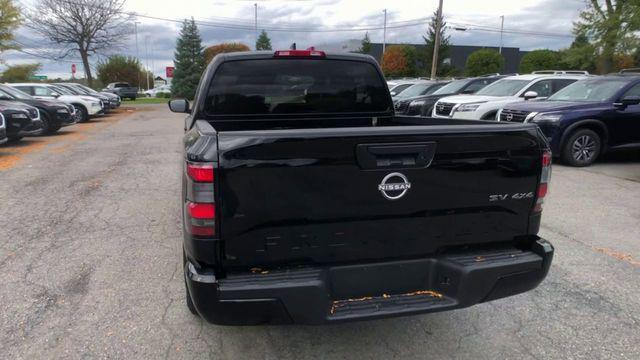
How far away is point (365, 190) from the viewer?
2.54 meters

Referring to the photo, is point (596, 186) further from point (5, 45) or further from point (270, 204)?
point (5, 45)

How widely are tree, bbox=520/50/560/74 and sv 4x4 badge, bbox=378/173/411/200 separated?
1976 inches

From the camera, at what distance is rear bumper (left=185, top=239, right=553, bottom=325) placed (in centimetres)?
244

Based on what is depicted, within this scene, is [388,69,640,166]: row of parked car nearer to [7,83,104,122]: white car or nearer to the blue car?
the blue car

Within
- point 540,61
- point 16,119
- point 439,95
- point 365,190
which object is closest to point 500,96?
point 439,95

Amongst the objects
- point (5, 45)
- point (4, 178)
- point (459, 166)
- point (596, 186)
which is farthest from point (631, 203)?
point (5, 45)

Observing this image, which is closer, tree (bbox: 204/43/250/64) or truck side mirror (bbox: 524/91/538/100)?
truck side mirror (bbox: 524/91/538/100)

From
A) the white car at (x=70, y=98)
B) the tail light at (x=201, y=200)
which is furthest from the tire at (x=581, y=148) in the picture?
the white car at (x=70, y=98)

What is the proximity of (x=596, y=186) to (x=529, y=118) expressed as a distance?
6.59ft

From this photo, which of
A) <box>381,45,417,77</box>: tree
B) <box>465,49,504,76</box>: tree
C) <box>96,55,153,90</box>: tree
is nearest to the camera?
<box>465,49,504,76</box>: tree

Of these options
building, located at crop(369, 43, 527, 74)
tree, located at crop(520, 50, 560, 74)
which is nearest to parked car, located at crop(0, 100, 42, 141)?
tree, located at crop(520, 50, 560, 74)

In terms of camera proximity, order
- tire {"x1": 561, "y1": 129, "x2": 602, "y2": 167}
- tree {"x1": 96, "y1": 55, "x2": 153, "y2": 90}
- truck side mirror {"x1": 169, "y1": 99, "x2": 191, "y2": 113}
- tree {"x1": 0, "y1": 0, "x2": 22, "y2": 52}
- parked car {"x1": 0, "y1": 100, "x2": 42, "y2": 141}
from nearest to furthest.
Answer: truck side mirror {"x1": 169, "y1": 99, "x2": 191, "y2": 113} < tire {"x1": 561, "y1": 129, "x2": 602, "y2": 167} < parked car {"x1": 0, "y1": 100, "x2": 42, "y2": 141} < tree {"x1": 0, "y1": 0, "x2": 22, "y2": 52} < tree {"x1": 96, "y1": 55, "x2": 153, "y2": 90}

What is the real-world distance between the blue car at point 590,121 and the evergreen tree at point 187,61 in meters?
44.1

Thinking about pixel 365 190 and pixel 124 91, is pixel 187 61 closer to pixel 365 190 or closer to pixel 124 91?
pixel 124 91
